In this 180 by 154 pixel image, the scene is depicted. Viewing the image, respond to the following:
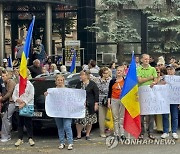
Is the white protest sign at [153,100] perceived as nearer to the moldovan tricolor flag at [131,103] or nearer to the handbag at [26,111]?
the moldovan tricolor flag at [131,103]

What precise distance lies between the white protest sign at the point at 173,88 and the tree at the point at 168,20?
428 inches

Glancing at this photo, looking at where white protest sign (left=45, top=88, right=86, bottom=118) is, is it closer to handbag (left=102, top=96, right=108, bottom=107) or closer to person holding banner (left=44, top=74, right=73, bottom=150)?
person holding banner (left=44, top=74, right=73, bottom=150)

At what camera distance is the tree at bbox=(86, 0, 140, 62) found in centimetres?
2098

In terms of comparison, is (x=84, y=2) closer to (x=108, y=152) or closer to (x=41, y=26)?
(x=41, y=26)

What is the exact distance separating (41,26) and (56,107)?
47.5 ft

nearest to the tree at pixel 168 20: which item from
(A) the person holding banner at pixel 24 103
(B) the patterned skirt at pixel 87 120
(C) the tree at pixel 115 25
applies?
(C) the tree at pixel 115 25

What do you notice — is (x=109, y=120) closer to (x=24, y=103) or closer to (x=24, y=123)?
(x=24, y=123)

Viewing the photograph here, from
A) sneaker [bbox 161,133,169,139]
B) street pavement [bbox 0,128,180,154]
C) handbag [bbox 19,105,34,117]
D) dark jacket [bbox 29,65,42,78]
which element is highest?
dark jacket [bbox 29,65,42,78]

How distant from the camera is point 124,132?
31.2 ft

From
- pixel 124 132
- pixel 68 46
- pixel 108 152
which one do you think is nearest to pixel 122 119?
pixel 124 132

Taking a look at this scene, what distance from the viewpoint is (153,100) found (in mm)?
9500

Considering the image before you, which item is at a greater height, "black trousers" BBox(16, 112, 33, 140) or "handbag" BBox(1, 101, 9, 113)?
"handbag" BBox(1, 101, 9, 113)

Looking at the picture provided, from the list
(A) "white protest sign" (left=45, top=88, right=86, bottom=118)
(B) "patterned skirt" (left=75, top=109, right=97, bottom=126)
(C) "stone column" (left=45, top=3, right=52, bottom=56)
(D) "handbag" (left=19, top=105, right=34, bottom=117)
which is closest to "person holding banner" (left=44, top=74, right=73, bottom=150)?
(A) "white protest sign" (left=45, top=88, right=86, bottom=118)

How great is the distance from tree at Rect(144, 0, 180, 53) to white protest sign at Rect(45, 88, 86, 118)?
11953 mm
